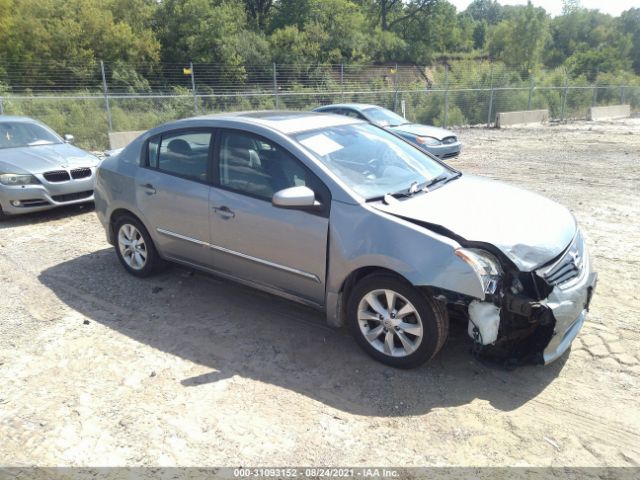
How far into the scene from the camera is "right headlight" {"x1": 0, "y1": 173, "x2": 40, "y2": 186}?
7188mm

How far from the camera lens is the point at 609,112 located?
2838 cm

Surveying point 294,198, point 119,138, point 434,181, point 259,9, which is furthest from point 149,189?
point 259,9

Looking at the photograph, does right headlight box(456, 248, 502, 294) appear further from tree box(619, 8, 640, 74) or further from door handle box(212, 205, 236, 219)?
tree box(619, 8, 640, 74)

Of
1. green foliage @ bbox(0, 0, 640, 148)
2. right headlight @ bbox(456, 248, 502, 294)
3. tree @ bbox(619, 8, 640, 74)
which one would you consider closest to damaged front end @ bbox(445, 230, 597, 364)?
right headlight @ bbox(456, 248, 502, 294)

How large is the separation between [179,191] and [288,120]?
119 centimetres

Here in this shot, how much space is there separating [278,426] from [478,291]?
1.49 meters

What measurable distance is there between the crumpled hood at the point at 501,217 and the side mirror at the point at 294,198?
19.7 inches

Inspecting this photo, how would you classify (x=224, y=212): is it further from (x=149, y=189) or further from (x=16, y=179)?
(x=16, y=179)

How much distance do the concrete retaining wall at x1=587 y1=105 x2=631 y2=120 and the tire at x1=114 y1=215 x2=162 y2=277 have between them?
27974 millimetres

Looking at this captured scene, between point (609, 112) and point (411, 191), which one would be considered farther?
point (609, 112)

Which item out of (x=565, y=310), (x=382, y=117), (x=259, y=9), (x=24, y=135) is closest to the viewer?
(x=565, y=310)

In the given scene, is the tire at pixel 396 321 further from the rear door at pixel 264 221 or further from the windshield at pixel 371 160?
the windshield at pixel 371 160

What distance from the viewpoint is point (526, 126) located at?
23422 mm

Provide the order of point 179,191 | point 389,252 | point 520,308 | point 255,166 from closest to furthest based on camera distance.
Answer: point 520,308, point 389,252, point 255,166, point 179,191
